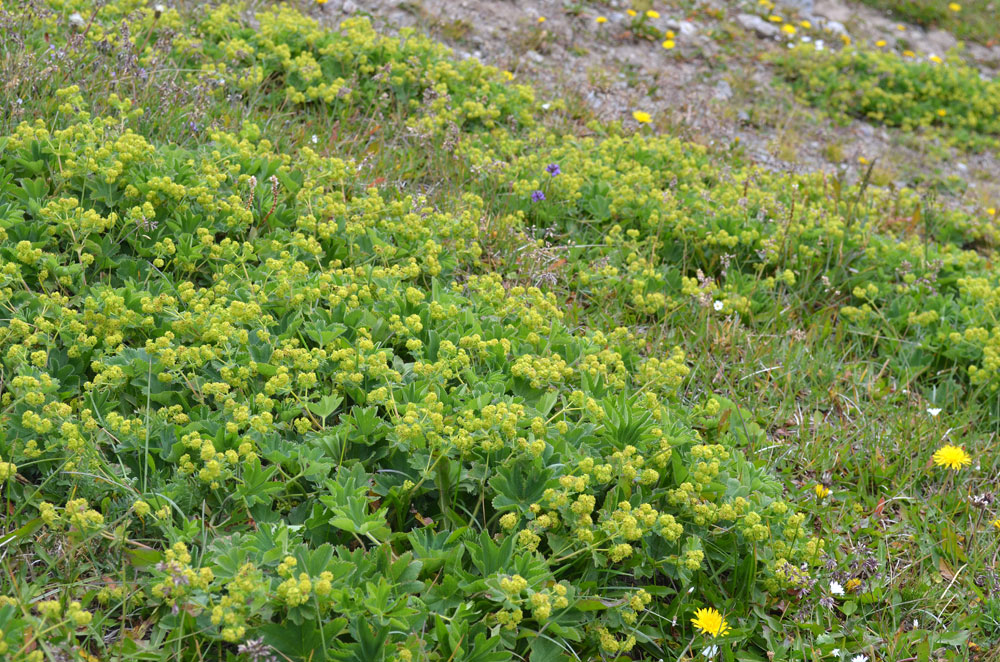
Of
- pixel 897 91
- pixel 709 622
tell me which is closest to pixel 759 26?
pixel 897 91

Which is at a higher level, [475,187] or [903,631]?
[475,187]

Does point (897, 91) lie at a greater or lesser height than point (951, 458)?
greater

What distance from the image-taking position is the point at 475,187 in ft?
16.6

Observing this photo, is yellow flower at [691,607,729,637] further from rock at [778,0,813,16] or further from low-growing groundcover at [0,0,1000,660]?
rock at [778,0,813,16]

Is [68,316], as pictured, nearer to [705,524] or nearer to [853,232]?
[705,524]

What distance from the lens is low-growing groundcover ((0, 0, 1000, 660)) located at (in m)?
2.47

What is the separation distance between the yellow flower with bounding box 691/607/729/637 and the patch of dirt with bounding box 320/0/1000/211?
4.20 m

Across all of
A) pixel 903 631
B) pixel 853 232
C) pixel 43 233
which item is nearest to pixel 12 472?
pixel 43 233

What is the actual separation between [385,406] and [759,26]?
785cm

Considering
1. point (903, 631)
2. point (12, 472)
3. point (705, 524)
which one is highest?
point (12, 472)

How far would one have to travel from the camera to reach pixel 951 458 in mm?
3752

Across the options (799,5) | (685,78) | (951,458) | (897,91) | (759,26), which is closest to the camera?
(951,458)

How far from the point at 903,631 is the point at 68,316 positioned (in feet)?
10.8

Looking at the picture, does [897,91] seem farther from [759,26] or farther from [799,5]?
[799,5]
